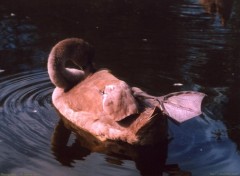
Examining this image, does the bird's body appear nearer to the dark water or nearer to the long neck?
the long neck

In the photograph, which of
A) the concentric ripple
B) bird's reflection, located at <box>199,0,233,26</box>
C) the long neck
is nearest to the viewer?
the concentric ripple

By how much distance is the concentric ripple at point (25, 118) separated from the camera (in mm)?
6641

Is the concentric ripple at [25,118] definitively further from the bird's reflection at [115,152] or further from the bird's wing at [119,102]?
the bird's wing at [119,102]

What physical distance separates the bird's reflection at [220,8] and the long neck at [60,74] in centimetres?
637

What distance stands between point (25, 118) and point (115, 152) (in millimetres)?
1554

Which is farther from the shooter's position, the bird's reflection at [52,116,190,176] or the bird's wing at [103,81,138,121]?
the bird's wing at [103,81,138,121]

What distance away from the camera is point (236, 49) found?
11430 mm

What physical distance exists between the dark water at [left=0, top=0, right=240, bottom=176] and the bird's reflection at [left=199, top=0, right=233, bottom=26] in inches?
1.3

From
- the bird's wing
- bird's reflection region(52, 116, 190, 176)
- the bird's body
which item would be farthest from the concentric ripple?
the bird's wing

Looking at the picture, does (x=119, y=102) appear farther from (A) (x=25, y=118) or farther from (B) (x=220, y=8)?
(B) (x=220, y=8)

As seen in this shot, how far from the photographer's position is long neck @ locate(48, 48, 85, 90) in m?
8.41

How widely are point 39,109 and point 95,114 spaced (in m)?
1.16

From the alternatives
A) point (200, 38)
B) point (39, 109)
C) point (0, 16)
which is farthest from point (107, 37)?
point (39, 109)

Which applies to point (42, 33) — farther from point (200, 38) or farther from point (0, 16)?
point (200, 38)
